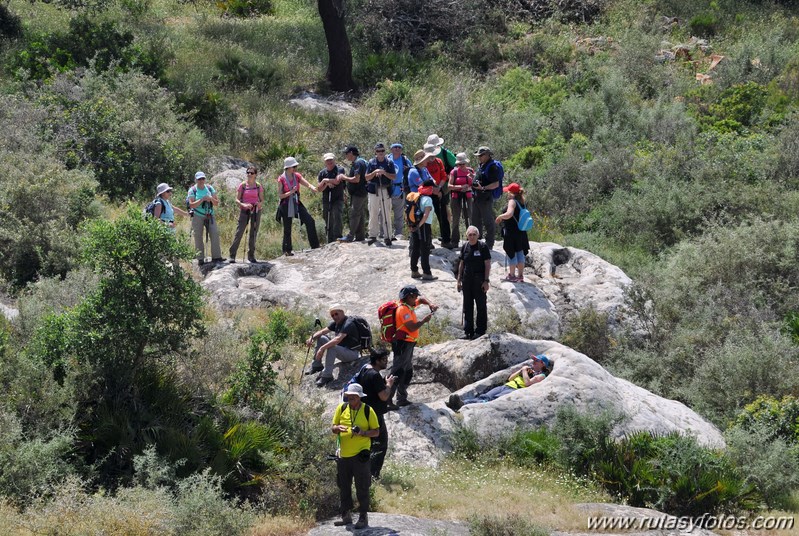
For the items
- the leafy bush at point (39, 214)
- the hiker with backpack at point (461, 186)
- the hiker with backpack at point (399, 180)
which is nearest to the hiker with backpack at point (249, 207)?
the hiker with backpack at point (399, 180)

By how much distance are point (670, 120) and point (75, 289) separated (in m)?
14.7

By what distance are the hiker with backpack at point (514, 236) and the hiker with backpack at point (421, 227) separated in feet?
3.59

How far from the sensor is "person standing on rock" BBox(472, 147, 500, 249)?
51.6ft

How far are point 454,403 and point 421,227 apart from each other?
3.45 metres

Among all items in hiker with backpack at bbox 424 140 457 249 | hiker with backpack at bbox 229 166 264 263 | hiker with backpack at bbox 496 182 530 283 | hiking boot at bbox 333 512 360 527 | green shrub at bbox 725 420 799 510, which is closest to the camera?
hiking boot at bbox 333 512 360 527

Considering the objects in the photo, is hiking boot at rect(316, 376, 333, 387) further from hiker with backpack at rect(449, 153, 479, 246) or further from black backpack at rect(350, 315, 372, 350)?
hiker with backpack at rect(449, 153, 479, 246)

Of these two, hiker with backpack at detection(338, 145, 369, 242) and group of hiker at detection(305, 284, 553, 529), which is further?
hiker with backpack at detection(338, 145, 369, 242)

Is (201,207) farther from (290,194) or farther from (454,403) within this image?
(454,403)

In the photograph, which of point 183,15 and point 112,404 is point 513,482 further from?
point 183,15

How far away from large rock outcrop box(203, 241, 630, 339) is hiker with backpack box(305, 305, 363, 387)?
1.58m

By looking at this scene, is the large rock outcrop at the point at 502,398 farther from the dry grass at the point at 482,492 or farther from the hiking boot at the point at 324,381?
the dry grass at the point at 482,492

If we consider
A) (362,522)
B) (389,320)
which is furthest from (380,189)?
(362,522)

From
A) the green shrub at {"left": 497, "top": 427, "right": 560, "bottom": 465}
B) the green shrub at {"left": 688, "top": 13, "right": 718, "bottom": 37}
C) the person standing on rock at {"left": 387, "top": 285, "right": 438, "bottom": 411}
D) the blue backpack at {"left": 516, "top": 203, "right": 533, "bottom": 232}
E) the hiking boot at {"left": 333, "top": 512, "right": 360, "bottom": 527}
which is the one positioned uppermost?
the green shrub at {"left": 688, "top": 13, "right": 718, "bottom": 37}

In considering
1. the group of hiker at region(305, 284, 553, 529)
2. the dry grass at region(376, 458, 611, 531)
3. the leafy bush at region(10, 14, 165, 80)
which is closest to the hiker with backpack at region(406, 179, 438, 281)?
the group of hiker at region(305, 284, 553, 529)
